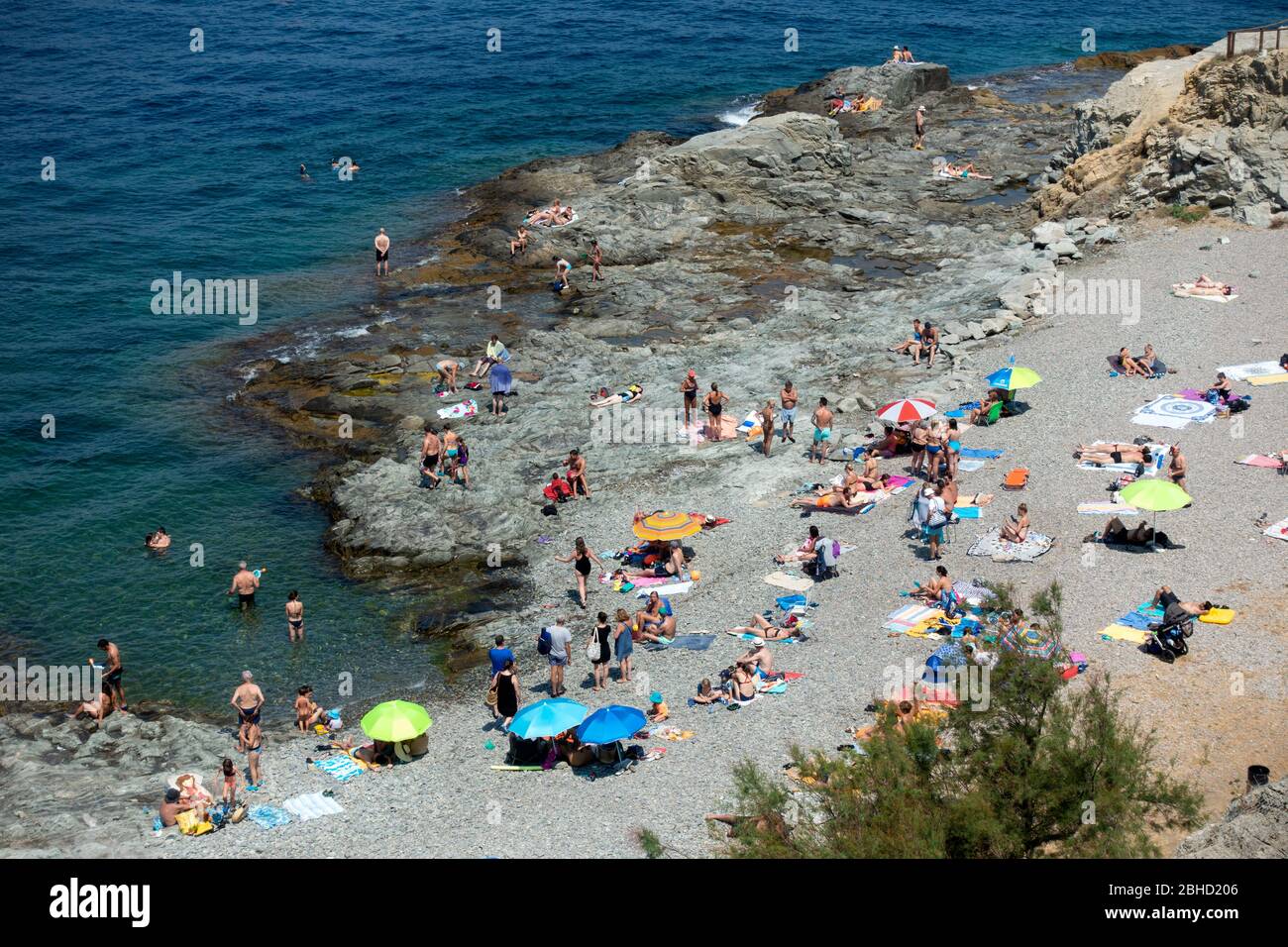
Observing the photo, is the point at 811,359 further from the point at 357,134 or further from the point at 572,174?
the point at 357,134

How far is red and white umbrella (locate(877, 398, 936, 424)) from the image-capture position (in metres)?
29.0

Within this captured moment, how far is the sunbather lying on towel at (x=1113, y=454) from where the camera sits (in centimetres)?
2691

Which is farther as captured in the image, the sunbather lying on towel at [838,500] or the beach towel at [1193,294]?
the beach towel at [1193,294]

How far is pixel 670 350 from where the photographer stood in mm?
37375

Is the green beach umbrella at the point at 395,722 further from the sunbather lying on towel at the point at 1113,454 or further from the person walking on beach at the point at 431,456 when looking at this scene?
the sunbather lying on towel at the point at 1113,454

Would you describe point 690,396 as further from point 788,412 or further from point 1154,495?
point 1154,495

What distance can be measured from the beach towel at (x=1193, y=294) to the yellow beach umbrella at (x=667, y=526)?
1773 cm

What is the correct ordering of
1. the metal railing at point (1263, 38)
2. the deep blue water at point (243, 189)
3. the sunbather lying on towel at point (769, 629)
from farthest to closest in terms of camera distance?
the metal railing at point (1263, 38), the deep blue water at point (243, 189), the sunbather lying on towel at point (769, 629)

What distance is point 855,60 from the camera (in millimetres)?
74875

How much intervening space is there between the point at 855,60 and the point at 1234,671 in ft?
205

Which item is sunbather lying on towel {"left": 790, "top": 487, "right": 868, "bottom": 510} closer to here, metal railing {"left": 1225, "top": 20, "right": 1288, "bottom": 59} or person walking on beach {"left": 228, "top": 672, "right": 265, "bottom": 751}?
person walking on beach {"left": 228, "top": 672, "right": 265, "bottom": 751}

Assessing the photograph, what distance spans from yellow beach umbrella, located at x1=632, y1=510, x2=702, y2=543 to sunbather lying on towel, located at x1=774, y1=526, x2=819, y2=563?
1.83 meters

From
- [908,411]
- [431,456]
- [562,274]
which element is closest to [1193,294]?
[908,411]

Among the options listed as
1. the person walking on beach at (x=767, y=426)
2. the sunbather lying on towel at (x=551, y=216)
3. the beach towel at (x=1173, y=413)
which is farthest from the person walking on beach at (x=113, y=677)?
the sunbather lying on towel at (x=551, y=216)
